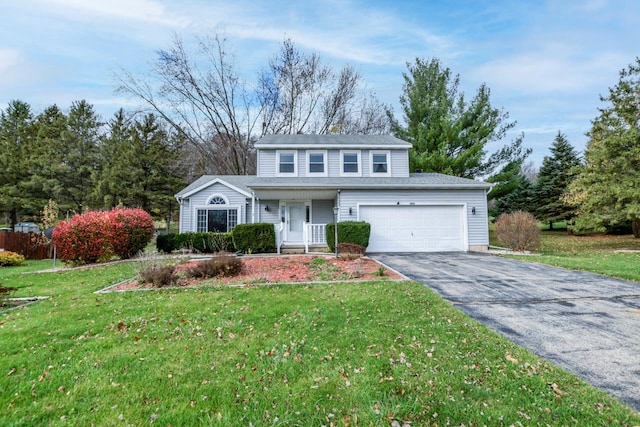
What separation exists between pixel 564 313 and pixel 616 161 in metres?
14.6

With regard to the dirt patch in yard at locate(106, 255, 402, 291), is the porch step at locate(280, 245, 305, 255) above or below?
above

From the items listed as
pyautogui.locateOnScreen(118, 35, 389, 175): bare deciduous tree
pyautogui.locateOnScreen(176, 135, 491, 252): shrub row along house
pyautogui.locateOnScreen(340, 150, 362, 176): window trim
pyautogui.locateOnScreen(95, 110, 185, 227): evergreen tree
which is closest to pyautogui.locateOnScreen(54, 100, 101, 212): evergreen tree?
pyautogui.locateOnScreen(95, 110, 185, 227): evergreen tree

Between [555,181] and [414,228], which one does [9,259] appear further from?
[555,181]

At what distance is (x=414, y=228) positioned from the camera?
12938mm

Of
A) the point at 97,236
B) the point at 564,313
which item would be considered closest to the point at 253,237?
the point at 97,236

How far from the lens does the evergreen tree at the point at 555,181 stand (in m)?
20.6

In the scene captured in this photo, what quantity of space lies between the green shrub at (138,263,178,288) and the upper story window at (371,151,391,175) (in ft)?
36.5

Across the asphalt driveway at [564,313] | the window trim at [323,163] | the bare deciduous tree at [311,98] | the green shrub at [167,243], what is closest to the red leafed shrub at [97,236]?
the green shrub at [167,243]

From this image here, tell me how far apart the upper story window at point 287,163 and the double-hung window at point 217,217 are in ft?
10.5

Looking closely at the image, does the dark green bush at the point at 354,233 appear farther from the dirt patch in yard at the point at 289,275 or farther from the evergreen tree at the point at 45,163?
the evergreen tree at the point at 45,163

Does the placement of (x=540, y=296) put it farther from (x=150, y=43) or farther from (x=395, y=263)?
(x=150, y=43)

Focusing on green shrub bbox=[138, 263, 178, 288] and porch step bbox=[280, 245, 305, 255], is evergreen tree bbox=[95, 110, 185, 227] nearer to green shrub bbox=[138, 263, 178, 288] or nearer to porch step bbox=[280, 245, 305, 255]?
porch step bbox=[280, 245, 305, 255]

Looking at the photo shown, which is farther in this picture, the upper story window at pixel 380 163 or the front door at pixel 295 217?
the upper story window at pixel 380 163

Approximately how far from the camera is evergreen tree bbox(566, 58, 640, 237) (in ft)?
43.0
